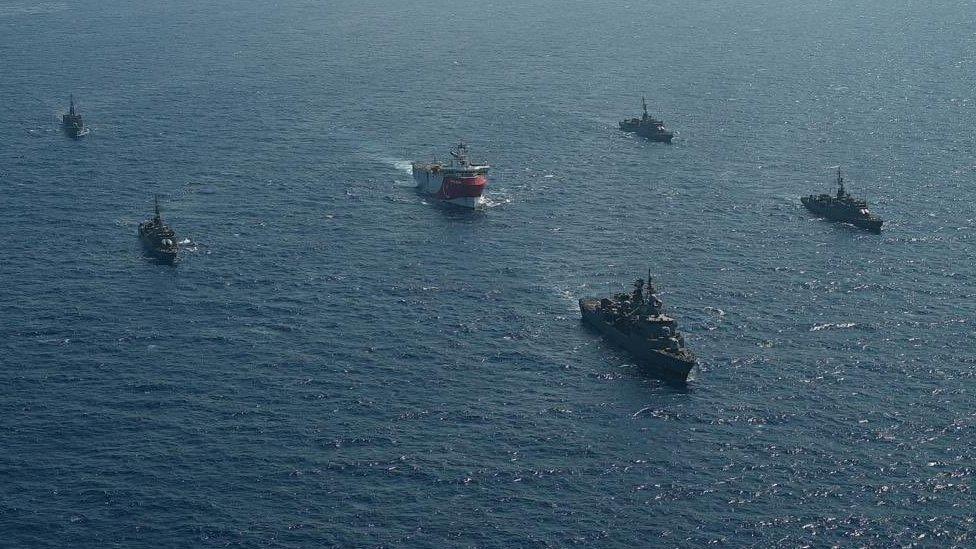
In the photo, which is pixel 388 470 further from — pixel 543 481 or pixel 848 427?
pixel 848 427

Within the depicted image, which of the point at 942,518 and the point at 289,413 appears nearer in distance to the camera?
the point at 942,518

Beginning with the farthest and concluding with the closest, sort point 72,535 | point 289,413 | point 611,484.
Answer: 1. point 289,413
2. point 611,484
3. point 72,535

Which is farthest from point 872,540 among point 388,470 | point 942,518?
point 388,470

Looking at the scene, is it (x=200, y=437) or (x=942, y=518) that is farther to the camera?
(x=200, y=437)

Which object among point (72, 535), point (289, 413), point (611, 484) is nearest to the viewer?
point (72, 535)

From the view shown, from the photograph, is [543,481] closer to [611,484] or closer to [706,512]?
[611,484]

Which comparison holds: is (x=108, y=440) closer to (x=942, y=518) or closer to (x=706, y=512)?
(x=706, y=512)

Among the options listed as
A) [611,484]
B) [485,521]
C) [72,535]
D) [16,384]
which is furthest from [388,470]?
[16,384]
